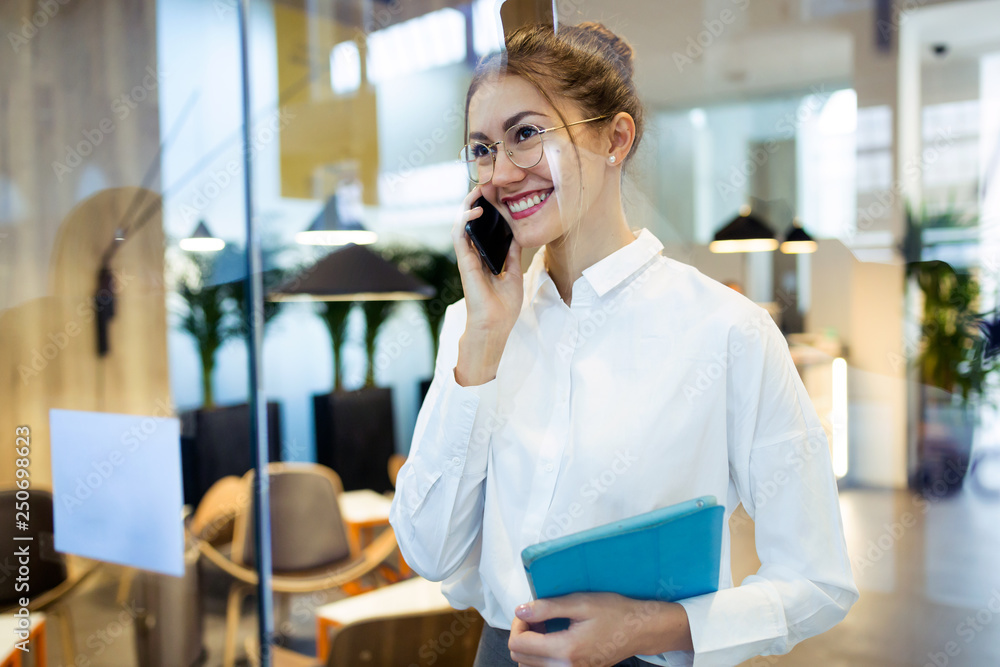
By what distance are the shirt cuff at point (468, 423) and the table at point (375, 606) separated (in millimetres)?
1237

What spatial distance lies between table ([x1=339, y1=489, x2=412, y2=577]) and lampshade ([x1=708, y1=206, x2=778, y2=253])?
2.18 meters

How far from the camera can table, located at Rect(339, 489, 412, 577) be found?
9.80 ft

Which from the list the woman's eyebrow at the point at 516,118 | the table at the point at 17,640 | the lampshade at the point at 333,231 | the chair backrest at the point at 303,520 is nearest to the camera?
the woman's eyebrow at the point at 516,118

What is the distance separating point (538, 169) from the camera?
84cm

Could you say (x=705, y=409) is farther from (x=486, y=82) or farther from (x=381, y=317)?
(x=381, y=317)

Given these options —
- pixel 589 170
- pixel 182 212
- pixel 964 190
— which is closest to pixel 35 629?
pixel 182 212

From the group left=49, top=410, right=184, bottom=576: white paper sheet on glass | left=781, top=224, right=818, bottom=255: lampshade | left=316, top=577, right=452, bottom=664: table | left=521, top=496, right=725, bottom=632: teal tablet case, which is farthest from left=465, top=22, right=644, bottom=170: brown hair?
left=316, top=577, right=452, bottom=664: table

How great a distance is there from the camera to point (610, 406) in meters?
0.83

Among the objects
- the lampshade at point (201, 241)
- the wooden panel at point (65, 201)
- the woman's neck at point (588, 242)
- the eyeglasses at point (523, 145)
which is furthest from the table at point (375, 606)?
the eyeglasses at point (523, 145)

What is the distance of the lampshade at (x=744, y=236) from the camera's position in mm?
1022

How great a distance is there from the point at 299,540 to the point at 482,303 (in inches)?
87.0

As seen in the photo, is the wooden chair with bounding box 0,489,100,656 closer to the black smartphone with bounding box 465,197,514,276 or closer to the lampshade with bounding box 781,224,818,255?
the black smartphone with bounding box 465,197,514,276

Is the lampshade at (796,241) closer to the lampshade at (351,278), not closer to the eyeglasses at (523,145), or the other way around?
the eyeglasses at (523,145)

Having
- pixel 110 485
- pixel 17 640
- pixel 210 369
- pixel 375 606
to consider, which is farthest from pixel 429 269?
pixel 17 640
